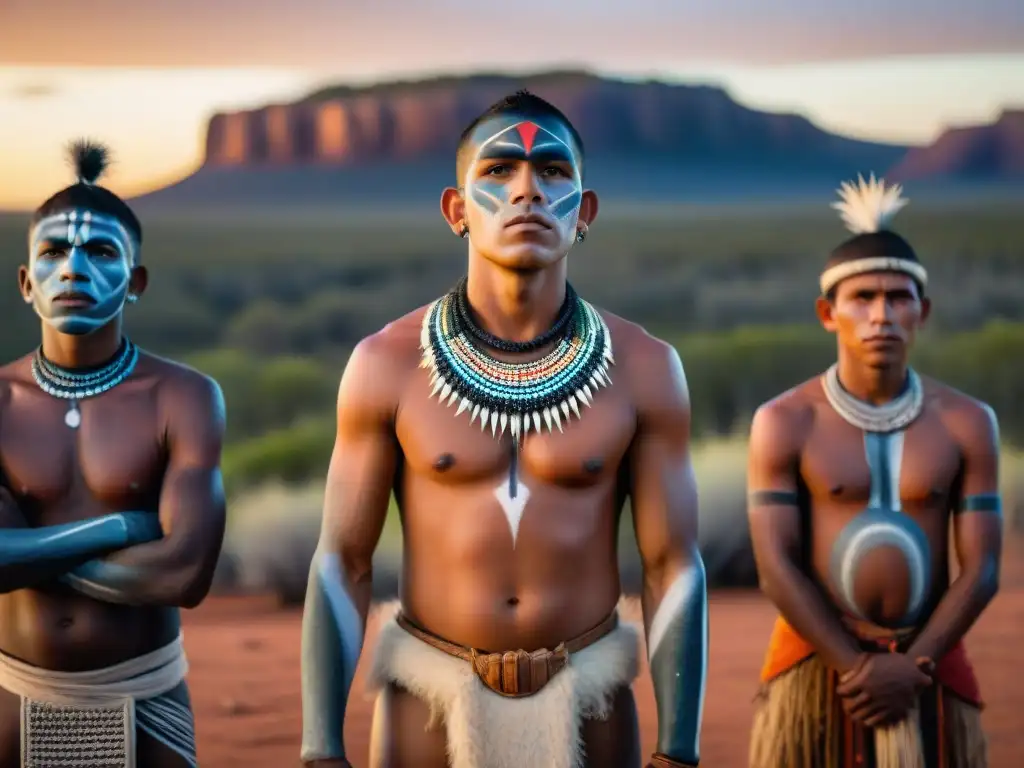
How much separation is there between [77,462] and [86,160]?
3.03ft

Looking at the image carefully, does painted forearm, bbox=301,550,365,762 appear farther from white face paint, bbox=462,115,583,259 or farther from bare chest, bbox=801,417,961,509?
bare chest, bbox=801,417,961,509

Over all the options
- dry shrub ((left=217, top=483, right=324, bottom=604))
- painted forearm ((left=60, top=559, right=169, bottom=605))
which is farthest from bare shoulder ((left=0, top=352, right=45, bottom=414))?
dry shrub ((left=217, top=483, right=324, bottom=604))

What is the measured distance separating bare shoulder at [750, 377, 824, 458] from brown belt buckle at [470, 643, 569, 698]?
127 cm

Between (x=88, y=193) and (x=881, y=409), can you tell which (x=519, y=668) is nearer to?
(x=881, y=409)

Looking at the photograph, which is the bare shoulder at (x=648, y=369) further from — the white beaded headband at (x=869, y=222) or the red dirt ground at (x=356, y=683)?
the red dirt ground at (x=356, y=683)

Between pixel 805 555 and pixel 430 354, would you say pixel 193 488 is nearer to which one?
pixel 430 354

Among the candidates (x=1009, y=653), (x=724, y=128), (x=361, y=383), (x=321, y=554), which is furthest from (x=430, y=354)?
(x=724, y=128)

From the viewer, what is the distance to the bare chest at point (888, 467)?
4.32 metres

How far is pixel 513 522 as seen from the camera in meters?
3.36

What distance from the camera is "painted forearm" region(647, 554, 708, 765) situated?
3.40 metres

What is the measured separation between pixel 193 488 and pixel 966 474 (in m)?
2.18

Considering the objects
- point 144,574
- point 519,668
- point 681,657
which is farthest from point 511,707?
point 144,574

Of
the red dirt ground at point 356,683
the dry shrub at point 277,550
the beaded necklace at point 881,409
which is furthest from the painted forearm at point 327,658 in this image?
the dry shrub at point 277,550

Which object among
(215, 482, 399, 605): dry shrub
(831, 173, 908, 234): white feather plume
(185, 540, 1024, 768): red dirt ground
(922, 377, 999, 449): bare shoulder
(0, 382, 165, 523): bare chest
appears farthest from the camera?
(215, 482, 399, 605): dry shrub
